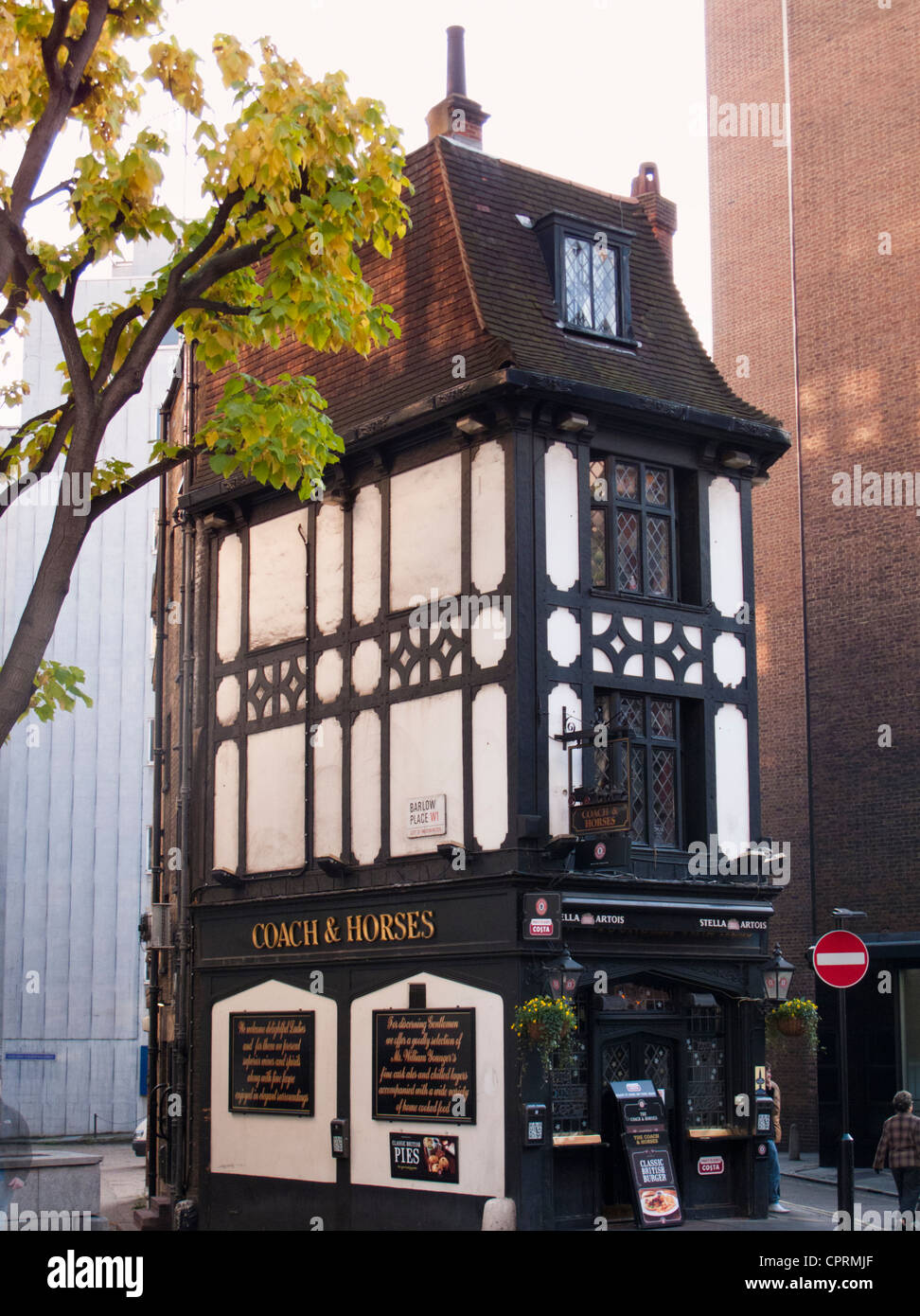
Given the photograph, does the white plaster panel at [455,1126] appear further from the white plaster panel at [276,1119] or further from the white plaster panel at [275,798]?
the white plaster panel at [275,798]

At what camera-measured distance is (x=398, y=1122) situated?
17.9 metres

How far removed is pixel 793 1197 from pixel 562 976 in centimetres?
753

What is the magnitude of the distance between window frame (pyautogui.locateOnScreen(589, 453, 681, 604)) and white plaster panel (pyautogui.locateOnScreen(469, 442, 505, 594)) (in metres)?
1.17

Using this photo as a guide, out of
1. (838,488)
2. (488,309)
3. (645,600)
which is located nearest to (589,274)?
(488,309)

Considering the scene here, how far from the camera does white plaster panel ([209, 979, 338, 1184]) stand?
62.5ft

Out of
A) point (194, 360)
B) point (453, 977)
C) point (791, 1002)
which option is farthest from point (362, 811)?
point (194, 360)

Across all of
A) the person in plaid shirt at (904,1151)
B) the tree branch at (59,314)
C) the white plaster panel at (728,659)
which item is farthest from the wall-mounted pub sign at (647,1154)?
the tree branch at (59,314)

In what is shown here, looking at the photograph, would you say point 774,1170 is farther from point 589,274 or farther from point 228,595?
point 589,274

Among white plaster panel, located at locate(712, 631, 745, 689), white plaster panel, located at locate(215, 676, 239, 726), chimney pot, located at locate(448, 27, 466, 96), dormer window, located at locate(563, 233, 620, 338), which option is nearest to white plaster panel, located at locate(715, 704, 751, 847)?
white plaster panel, located at locate(712, 631, 745, 689)

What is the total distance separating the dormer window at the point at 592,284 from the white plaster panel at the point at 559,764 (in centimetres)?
487

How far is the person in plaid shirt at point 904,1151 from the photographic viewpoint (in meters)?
17.6

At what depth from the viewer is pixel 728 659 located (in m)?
19.5

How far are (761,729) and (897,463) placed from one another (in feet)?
16.5
